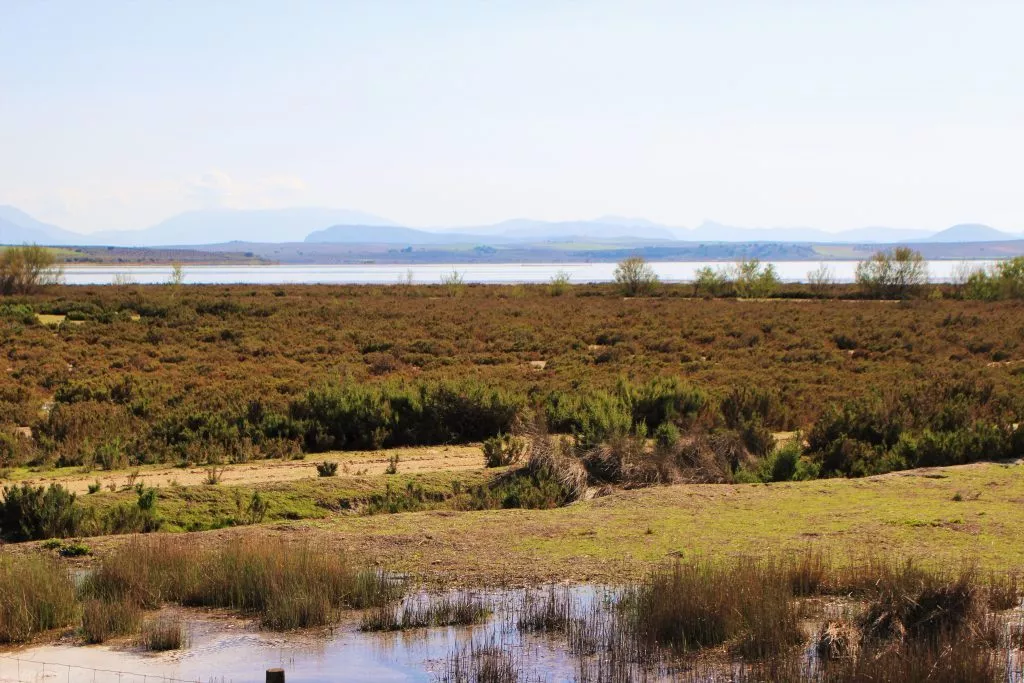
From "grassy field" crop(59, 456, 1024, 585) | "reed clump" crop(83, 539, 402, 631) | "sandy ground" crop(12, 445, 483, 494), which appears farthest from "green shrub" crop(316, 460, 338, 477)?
"reed clump" crop(83, 539, 402, 631)

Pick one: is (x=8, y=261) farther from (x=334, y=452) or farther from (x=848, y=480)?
(x=848, y=480)

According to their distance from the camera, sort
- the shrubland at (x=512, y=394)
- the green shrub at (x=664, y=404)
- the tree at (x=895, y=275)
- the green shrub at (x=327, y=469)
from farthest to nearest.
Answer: the tree at (x=895, y=275) → the green shrub at (x=664, y=404) → the shrubland at (x=512, y=394) → the green shrub at (x=327, y=469)

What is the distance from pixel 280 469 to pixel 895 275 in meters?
62.6

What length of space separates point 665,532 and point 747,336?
28.8 m

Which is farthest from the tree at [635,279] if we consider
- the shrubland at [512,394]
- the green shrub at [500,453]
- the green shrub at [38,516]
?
the green shrub at [38,516]

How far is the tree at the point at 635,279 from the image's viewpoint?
75.8 m

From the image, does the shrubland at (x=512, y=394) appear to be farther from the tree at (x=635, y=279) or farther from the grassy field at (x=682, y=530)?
the tree at (x=635, y=279)

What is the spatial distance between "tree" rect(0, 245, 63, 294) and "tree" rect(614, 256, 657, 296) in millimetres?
39313

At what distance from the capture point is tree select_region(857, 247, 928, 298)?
7025 centimetres

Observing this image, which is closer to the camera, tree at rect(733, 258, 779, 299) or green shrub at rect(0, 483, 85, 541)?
green shrub at rect(0, 483, 85, 541)

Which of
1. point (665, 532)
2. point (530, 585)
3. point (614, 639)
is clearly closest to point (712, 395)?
point (665, 532)

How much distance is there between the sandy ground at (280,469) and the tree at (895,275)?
5778 centimetres

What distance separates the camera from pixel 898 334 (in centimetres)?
4022

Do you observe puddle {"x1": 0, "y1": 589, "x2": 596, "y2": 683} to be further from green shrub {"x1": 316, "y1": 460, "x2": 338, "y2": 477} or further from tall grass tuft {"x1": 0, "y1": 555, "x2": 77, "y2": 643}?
green shrub {"x1": 316, "y1": 460, "x2": 338, "y2": 477}
